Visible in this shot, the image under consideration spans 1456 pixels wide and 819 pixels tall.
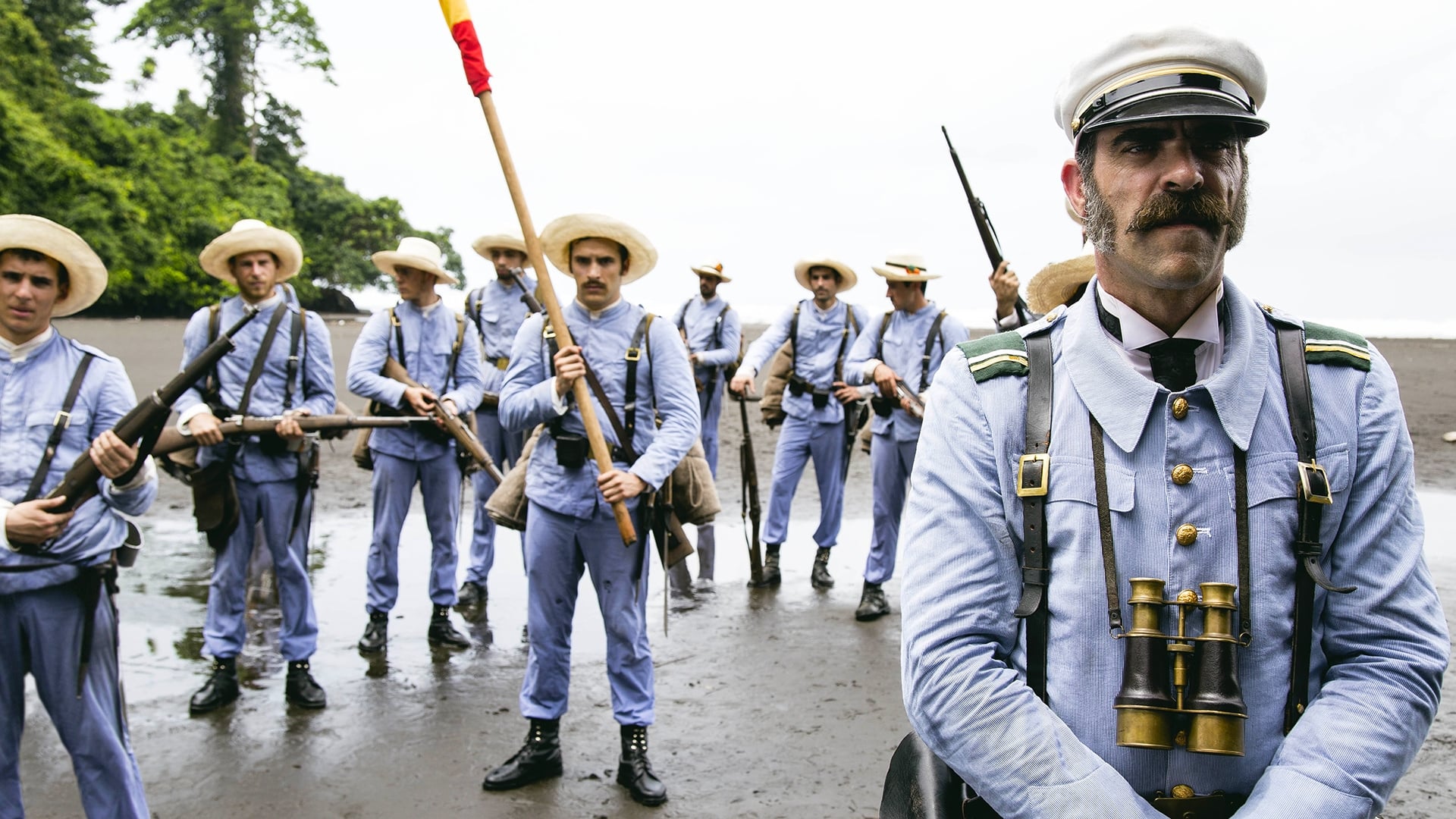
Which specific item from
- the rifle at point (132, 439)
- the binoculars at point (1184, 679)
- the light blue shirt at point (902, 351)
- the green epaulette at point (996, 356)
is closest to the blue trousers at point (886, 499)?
the light blue shirt at point (902, 351)

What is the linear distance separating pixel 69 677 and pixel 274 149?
46492 millimetres

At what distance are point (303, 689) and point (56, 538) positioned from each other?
228cm

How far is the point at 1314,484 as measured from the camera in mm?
1642

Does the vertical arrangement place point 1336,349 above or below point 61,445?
above

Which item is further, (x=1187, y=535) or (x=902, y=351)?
(x=902, y=351)

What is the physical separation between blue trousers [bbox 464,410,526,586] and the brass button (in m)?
6.18

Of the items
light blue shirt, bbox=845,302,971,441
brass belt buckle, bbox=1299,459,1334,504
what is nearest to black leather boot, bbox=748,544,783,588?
light blue shirt, bbox=845,302,971,441

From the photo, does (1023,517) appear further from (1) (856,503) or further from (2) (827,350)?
(1) (856,503)

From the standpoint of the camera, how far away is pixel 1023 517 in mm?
1704

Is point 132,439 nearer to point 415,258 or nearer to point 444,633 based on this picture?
point 444,633

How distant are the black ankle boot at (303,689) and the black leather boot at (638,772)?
1892 millimetres

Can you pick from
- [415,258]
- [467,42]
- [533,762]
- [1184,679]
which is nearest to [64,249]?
[467,42]

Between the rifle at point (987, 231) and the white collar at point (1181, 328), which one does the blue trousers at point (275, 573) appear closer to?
the rifle at point (987, 231)

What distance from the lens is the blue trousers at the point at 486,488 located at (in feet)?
25.4
